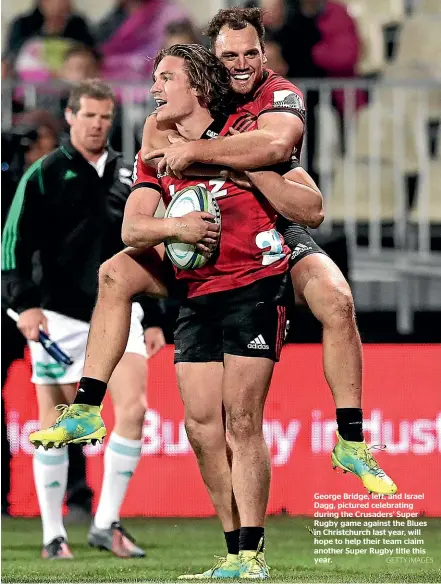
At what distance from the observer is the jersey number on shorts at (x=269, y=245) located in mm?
5926

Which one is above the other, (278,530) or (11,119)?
(11,119)

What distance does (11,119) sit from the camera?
9.85 metres

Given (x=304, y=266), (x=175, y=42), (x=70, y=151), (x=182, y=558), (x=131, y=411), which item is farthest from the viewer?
(x=175, y=42)

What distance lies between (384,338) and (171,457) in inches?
56.7

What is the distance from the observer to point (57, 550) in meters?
7.34

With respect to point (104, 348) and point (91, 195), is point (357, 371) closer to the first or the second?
point (104, 348)

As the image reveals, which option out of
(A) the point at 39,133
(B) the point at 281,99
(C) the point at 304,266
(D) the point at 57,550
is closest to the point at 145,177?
(B) the point at 281,99

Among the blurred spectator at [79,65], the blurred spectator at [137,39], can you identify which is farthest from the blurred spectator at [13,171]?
the blurred spectator at [137,39]

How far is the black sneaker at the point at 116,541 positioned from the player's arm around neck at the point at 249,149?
2426 millimetres

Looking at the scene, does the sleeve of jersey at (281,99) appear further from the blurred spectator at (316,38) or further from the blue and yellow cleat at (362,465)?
the blurred spectator at (316,38)

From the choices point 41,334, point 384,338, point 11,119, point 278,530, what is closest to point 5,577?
point 41,334

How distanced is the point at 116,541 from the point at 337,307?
2070 mm

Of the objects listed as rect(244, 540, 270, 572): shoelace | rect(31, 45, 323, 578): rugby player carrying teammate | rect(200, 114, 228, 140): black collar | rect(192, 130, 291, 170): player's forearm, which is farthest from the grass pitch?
rect(200, 114, 228, 140): black collar

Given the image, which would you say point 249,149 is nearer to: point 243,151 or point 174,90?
point 243,151
